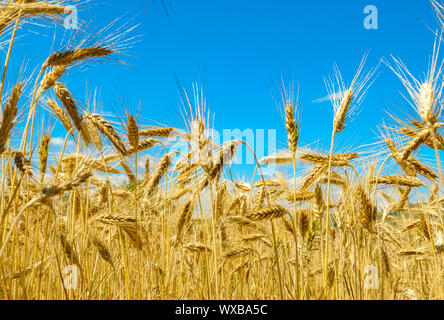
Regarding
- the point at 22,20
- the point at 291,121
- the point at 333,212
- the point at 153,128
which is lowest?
the point at 333,212

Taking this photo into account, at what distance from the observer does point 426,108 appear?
5.75 feet

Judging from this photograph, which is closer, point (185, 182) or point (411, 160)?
point (411, 160)

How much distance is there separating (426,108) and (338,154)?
0.88 m
